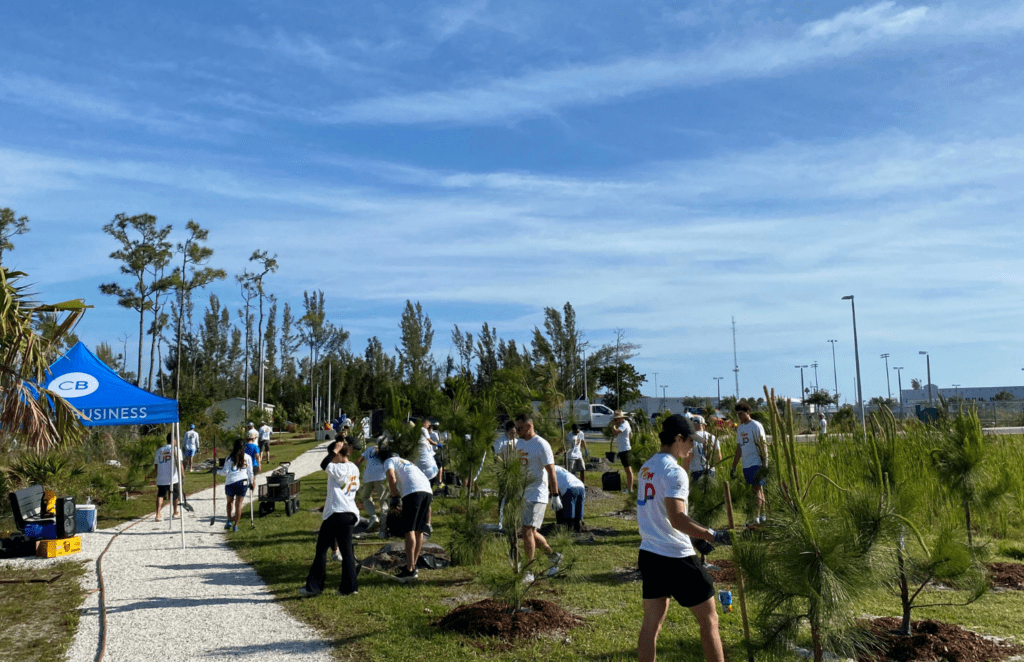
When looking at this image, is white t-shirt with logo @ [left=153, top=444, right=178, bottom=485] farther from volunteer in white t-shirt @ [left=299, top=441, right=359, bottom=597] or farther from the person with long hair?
volunteer in white t-shirt @ [left=299, top=441, right=359, bottom=597]

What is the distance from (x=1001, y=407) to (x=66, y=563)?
43616 mm

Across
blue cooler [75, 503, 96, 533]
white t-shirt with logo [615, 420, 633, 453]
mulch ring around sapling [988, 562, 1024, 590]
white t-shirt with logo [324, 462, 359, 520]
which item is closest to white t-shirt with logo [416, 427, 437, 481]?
white t-shirt with logo [324, 462, 359, 520]

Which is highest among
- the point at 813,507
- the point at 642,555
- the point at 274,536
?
the point at 813,507

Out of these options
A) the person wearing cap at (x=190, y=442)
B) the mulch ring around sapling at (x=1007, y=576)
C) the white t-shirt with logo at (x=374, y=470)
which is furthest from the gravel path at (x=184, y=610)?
the person wearing cap at (x=190, y=442)

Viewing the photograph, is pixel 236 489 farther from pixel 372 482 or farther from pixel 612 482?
pixel 612 482

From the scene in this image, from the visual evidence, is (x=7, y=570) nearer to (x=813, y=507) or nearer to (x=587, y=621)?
(x=587, y=621)

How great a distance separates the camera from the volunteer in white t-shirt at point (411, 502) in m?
7.77

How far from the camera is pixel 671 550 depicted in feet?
14.1

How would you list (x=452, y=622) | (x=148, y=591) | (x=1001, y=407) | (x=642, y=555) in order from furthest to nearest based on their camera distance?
(x=1001, y=407) < (x=148, y=591) < (x=452, y=622) < (x=642, y=555)

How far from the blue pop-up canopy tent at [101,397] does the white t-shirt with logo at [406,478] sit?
429cm

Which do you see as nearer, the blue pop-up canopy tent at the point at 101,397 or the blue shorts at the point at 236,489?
the blue pop-up canopy tent at the point at 101,397

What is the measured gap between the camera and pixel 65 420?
30.4ft

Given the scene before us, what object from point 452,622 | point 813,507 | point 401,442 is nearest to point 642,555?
point 813,507

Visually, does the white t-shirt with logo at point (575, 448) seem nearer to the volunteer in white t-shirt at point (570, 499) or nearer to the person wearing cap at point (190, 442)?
the volunteer in white t-shirt at point (570, 499)
